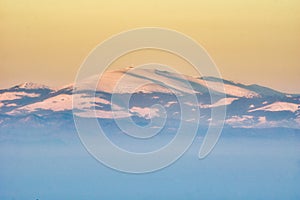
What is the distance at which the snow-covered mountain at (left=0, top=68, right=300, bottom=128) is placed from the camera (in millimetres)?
3641

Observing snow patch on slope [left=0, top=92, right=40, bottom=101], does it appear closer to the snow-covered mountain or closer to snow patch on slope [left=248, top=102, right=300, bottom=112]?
the snow-covered mountain

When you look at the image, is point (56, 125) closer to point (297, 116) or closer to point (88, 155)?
point (88, 155)

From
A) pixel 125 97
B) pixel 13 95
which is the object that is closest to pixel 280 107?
pixel 125 97

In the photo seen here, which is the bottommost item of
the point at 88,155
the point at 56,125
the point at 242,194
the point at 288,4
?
the point at 242,194

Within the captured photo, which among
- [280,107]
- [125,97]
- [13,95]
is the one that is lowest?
[280,107]

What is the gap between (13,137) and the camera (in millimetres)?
3656

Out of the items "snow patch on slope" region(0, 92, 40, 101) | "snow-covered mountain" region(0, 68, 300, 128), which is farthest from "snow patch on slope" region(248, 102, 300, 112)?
"snow patch on slope" region(0, 92, 40, 101)

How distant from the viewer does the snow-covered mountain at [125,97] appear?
364 centimetres

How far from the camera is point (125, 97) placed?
12.0ft

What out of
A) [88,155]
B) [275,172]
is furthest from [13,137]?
[275,172]

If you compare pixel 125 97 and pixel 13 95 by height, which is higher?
pixel 13 95

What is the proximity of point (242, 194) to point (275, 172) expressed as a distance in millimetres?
275

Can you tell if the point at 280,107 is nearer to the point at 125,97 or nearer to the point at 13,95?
the point at 125,97

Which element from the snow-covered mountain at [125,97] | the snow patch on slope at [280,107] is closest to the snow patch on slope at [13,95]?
the snow-covered mountain at [125,97]
